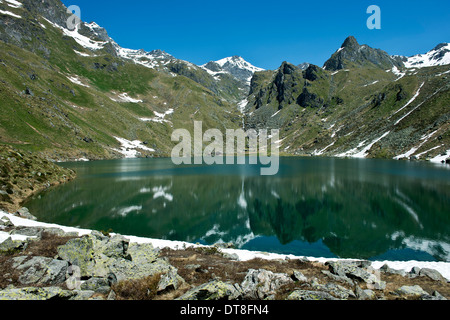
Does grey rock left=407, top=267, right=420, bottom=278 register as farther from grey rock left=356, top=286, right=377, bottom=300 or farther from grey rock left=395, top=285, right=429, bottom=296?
grey rock left=356, top=286, right=377, bottom=300

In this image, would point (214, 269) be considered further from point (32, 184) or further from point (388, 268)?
point (32, 184)

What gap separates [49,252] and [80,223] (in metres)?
20.3

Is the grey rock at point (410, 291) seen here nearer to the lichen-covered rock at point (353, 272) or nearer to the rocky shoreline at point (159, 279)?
the rocky shoreline at point (159, 279)

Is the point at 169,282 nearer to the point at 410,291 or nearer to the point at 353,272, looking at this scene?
the point at 353,272

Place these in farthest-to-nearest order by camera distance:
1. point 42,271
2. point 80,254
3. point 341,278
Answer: point 341,278, point 80,254, point 42,271

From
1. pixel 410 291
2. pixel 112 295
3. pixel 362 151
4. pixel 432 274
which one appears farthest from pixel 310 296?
pixel 362 151

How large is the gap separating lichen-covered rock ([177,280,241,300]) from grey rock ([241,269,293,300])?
0.81m

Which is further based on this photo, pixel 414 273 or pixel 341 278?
pixel 414 273

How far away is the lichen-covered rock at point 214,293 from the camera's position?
10164mm

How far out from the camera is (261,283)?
1229cm

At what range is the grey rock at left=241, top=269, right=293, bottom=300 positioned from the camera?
37.0 feet

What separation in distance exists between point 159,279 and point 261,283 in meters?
5.22

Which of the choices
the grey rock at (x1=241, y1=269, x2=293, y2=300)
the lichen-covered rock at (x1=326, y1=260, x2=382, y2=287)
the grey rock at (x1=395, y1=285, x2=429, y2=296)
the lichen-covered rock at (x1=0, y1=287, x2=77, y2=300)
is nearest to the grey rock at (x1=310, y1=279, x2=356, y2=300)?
the grey rock at (x1=241, y1=269, x2=293, y2=300)
